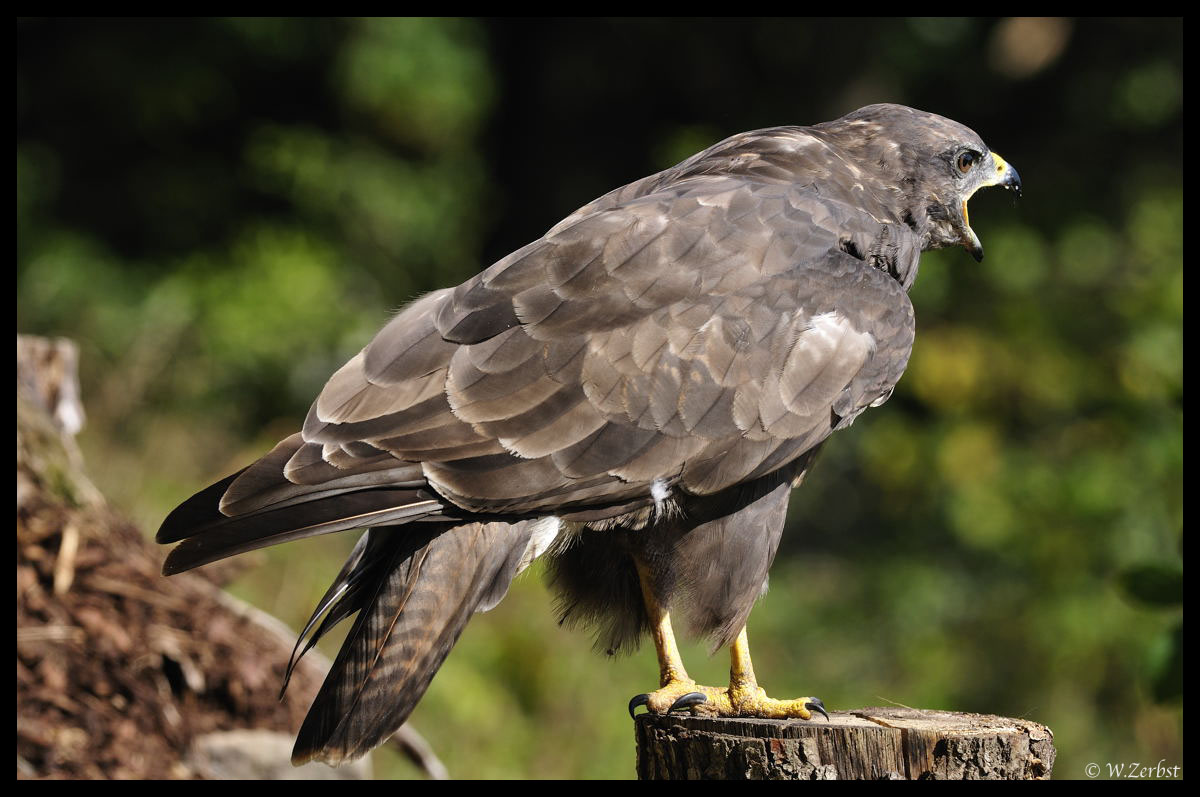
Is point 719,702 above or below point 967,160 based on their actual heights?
below

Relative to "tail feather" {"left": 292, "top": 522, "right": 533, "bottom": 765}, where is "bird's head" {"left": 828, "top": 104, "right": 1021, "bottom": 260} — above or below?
above

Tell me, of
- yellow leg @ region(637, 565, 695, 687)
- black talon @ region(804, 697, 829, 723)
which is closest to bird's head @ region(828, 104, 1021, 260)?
yellow leg @ region(637, 565, 695, 687)

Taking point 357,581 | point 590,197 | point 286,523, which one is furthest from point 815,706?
point 590,197

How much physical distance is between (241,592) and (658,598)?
3.28 m

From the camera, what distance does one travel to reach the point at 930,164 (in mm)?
3717

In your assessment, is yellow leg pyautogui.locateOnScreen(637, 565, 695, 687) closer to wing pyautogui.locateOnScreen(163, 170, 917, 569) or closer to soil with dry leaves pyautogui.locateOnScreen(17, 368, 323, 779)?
wing pyautogui.locateOnScreen(163, 170, 917, 569)

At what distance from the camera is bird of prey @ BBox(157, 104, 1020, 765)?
280cm

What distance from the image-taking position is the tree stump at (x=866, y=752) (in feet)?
9.33

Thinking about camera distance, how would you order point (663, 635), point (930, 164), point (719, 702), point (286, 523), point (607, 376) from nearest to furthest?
1. point (286, 523)
2. point (607, 376)
3. point (719, 702)
4. point (663, 635)
5. point (930, 164)

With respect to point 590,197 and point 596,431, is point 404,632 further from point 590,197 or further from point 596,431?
point 590,197

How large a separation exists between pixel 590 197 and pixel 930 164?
815 centimetres

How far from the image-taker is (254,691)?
4324mm

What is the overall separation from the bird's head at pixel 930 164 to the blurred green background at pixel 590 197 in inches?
103
